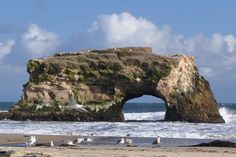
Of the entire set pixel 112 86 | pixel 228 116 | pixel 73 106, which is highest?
pixel 112 86

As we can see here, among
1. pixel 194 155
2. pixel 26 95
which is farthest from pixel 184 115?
pixel 194 155

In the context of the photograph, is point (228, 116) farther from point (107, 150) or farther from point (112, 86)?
point (107, 150)

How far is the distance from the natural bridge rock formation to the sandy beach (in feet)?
63.0

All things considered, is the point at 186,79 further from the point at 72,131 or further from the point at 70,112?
the point at 72,131

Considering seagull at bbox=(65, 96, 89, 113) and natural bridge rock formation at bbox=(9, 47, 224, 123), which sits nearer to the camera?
natural bridge rock formation at bbox=(9, 47, 224, 123)

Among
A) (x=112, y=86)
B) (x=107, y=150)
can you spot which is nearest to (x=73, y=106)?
(x=112, y=86)

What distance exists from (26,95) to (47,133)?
16.9m

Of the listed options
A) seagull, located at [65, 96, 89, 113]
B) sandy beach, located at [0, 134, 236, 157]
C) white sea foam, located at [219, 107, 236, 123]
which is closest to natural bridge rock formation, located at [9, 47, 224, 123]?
seagull, located at [65, 96, 89, 113]

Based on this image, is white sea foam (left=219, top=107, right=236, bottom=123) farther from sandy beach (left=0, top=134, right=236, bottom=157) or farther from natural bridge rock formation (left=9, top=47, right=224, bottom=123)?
sandy beach (left=0, top=134, right=236, bottom=157)

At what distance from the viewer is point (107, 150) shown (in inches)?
828

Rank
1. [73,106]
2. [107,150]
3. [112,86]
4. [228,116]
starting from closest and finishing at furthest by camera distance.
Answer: [107,150] < [73,106] < [112,86] < [228,116]

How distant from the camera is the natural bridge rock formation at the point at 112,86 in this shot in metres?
48.2

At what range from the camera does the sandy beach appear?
18.6 metres

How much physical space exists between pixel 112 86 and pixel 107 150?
28.4m
